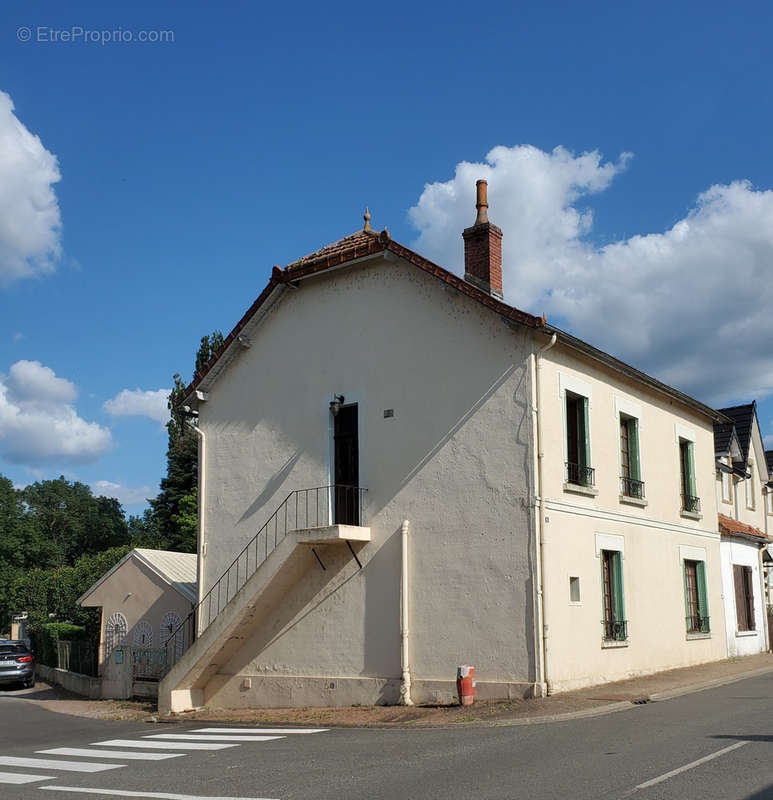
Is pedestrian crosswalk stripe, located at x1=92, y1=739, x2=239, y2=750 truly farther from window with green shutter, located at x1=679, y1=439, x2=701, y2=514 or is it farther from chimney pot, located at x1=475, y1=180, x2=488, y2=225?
window with green shutter, located at x1=679, y1=439, x2=701, y2=514

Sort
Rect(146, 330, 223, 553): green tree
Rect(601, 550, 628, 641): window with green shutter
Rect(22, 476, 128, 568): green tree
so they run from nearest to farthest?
Rect(601, 550, 628, 641): window with green shutter, Rect(146, 330, 223, 553): green tree, Rect(22, 476, 128, 568): green tree

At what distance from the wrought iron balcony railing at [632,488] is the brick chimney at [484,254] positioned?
4.52m

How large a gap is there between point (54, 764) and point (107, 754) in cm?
88

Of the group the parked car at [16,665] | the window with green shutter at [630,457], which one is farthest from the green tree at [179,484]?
the window with green shutter at [630,457]

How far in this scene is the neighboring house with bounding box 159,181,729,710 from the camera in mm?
15570

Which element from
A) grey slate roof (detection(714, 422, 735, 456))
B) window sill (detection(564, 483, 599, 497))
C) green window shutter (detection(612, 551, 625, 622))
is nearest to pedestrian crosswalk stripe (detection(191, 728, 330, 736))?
window sill (detection(564, 483, 599, 497))

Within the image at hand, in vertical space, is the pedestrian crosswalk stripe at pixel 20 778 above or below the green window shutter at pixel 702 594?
below

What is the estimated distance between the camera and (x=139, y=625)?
2428cm

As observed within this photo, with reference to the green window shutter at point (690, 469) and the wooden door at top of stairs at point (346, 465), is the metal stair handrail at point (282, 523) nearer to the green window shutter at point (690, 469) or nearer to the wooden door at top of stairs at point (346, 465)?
the wooden door at top of stairs at point (346, 465)

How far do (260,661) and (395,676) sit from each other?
364 cm

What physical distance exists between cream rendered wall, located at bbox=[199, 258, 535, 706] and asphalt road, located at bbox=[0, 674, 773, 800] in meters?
2.78

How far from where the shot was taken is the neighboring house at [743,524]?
23531 mm

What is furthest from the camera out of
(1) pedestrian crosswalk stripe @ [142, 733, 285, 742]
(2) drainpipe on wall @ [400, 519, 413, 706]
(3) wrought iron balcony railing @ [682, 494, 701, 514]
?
(3) wrought iron balcony railing @ [682, 494, 701, 514]

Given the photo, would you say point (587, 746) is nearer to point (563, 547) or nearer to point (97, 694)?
point (563, 547)
